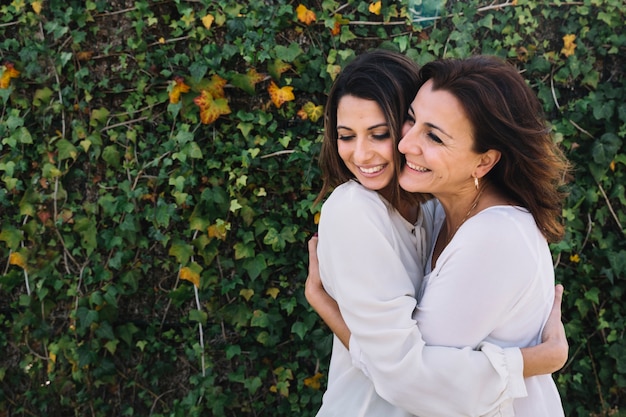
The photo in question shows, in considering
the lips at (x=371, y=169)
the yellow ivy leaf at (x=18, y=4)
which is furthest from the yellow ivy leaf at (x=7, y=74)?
the lips at (x=371, y=169)

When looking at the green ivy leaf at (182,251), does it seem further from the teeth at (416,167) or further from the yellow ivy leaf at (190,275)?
the teeth at (416,167)

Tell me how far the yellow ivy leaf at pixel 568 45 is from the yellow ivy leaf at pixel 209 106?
1.66 metres

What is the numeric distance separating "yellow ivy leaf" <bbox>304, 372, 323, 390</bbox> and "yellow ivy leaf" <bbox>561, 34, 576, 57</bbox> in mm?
1993

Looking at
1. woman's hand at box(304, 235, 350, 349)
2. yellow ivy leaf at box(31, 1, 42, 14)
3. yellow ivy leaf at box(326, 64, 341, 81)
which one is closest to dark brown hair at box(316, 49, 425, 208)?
woman's hand at box(304, 235, 350, 349)

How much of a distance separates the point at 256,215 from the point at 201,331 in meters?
0.65

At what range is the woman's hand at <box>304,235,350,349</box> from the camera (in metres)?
1.81

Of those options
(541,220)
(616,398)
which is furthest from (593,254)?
(541,220)

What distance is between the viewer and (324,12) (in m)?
2.85

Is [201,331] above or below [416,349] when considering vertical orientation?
below

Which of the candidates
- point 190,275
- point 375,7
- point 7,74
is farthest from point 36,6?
point 375,7

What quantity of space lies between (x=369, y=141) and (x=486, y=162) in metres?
0.34

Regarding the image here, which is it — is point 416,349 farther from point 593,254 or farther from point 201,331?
point 593,254

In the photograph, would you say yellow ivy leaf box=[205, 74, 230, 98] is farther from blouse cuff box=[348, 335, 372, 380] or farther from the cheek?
blouse cuff box=[348, 335, 372, 380]

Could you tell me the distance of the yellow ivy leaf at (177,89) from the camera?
2.87 metres
